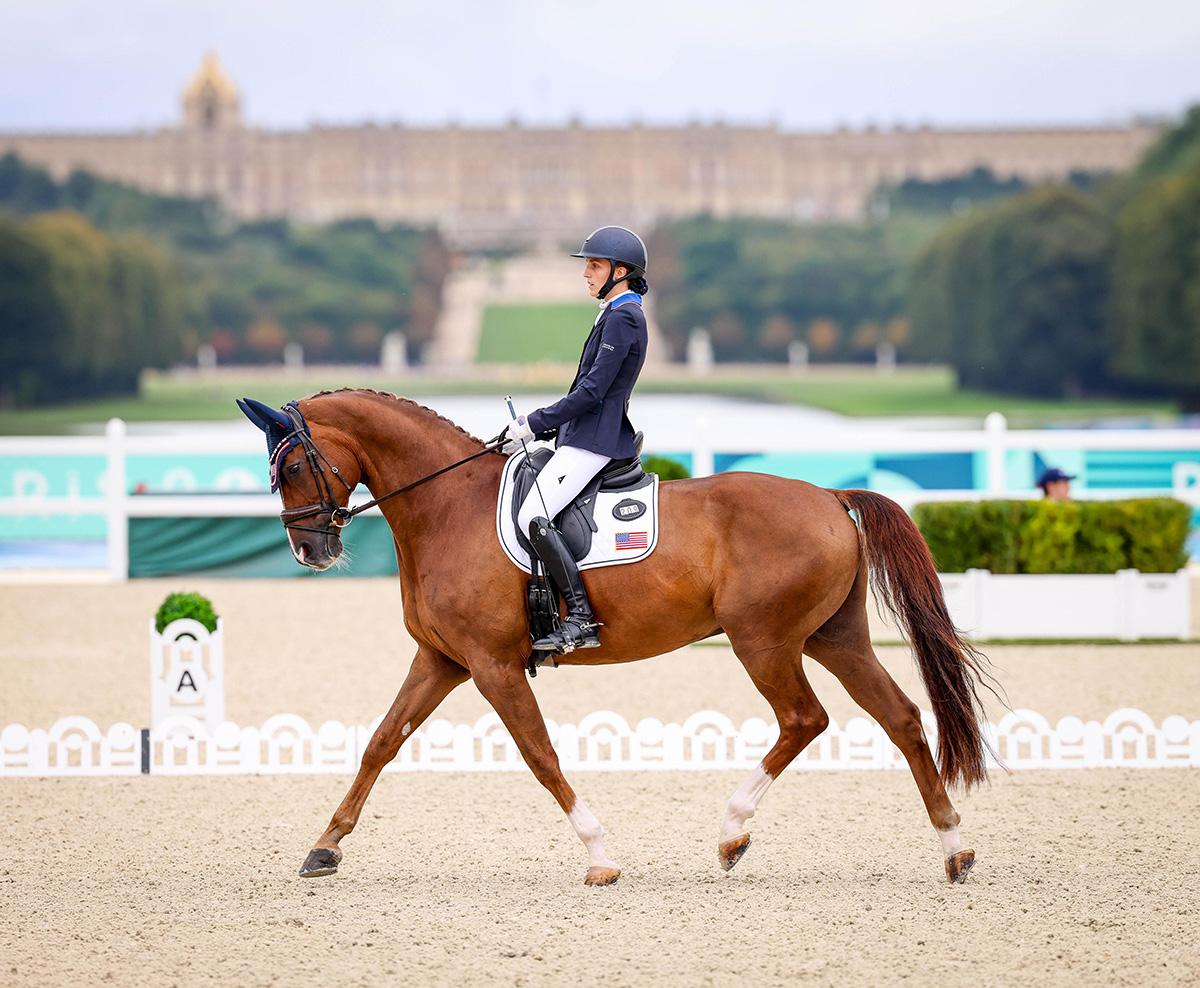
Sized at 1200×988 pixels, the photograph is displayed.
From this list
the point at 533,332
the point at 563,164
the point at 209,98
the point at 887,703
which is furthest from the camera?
the point at 209,98

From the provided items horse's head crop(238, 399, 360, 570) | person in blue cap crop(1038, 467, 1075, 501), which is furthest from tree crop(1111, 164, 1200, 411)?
horse's head crop(238, 399, 360, 570)

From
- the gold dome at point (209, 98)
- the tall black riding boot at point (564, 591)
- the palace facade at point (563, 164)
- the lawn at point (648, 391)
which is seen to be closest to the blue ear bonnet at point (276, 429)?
the tall black riding boot at point (564, 591)

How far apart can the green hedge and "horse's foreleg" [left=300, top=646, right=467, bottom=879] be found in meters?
5.32

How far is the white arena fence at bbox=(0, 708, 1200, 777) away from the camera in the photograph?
5.40m

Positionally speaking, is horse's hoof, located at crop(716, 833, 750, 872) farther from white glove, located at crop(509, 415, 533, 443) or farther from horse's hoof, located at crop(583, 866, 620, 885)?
white glove, located at crop(509, 415, 533, 443)

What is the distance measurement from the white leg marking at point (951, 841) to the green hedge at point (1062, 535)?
497 cm

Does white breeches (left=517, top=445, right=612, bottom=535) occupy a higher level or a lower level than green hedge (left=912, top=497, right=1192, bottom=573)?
higher

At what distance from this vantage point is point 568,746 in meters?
5.42

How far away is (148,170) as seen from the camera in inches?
3814

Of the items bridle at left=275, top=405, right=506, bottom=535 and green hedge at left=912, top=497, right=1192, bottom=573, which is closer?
bridle at left=275, top=405, right=506, bottom=535

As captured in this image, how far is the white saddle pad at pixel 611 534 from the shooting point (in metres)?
4.15

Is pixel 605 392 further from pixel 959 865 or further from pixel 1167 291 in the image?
pixel 1167 291

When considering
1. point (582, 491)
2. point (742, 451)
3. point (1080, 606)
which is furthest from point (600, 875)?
point (742, 451)

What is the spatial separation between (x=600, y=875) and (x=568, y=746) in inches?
53.2
